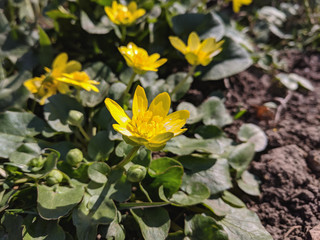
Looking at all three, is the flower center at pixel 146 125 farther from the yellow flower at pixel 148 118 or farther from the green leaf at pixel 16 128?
the green leaf at pixel 16 128

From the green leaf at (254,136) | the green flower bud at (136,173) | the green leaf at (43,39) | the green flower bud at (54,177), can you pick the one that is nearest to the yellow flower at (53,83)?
the green leaf at (43,39)

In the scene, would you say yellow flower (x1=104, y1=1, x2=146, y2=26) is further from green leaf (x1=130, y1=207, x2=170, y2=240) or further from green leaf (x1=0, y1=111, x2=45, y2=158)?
green leaf (x1=130, y1=207, x2=170, y2=240)

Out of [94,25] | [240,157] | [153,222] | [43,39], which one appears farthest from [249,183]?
[43,39]

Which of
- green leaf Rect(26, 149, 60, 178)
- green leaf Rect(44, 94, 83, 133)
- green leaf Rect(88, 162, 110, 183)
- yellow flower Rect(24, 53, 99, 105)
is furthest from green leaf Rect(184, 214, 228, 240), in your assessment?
yellow flower Rect(24, 53, 99, 105)

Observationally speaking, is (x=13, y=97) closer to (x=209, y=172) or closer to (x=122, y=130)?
(x=122, y=130)

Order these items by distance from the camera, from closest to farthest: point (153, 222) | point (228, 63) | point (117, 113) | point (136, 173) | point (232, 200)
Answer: point (117, 113)
point (136, 173)
point (153, 222)
point (232, 200)
point (228, 63)

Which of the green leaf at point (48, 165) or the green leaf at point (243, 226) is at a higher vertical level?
the green leaf at point (48, 165)

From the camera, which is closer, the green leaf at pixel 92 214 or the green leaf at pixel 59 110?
the green leaf at pixel 92 214
